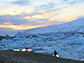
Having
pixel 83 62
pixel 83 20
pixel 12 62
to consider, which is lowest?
pixel 83 62

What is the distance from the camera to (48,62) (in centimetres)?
1016

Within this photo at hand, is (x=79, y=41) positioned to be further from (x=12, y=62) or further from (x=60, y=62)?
(x=12, y=62)

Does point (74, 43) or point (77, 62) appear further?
point (74, 43)

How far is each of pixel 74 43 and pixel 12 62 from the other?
20.0 m

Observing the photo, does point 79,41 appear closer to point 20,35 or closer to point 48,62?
point 48,62

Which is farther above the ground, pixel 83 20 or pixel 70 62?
pixel 83 20

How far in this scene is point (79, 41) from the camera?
24891 millimetres

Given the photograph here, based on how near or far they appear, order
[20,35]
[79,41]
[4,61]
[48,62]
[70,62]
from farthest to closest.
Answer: [20,35], [79,41], [70,62], [48,62], [4,61]

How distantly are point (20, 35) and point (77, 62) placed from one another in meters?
35.9

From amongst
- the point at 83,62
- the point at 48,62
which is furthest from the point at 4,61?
the point at 83,62

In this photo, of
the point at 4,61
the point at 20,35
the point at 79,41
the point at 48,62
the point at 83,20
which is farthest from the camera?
the point at 83,20

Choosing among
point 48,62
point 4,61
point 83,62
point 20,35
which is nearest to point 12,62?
point 4,61

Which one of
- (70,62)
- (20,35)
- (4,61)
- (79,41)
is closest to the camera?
(4,61)

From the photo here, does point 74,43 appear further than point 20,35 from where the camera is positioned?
No
